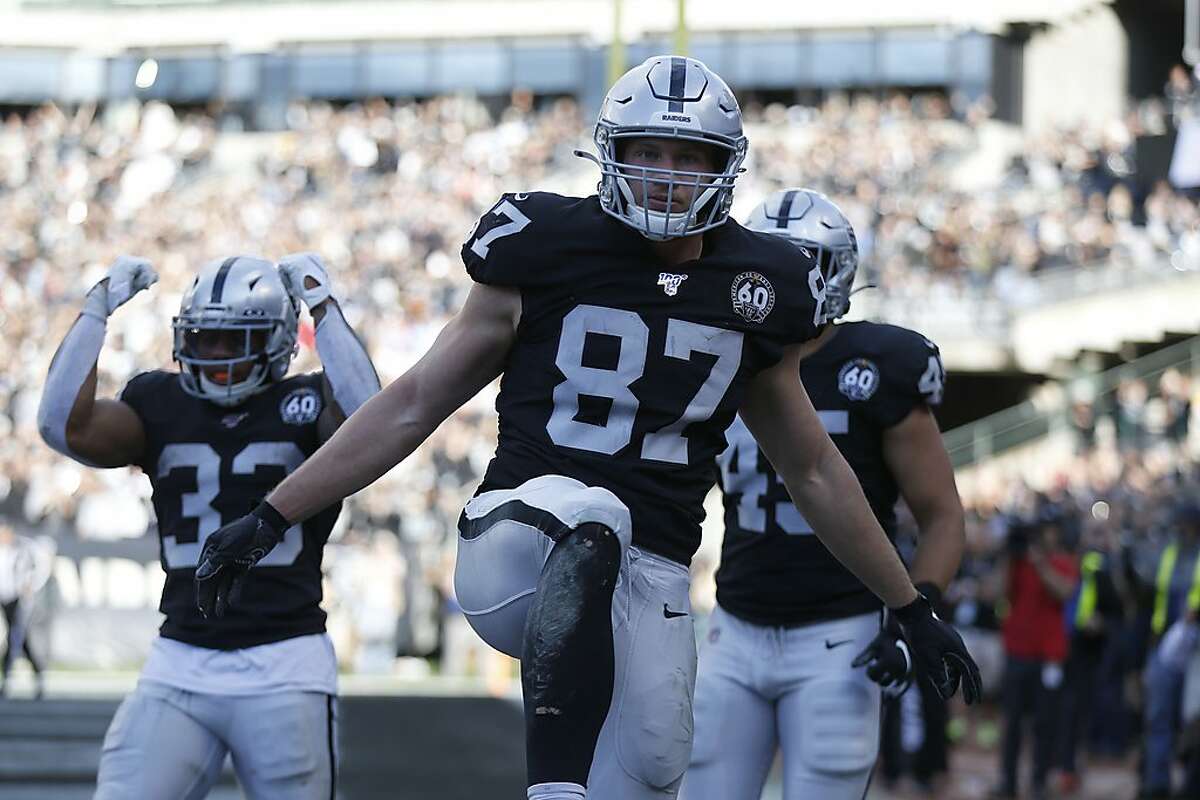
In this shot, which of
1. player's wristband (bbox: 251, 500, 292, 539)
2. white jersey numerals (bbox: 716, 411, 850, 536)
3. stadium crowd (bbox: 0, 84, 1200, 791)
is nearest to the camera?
player's wristband (bbox: 251, 500, 292, 539)

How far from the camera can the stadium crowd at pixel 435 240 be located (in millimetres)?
15695

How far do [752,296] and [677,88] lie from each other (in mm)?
421

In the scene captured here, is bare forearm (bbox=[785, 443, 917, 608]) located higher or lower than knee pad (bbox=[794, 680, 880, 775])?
higher

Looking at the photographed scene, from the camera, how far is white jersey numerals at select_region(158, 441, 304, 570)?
4910 millimetres

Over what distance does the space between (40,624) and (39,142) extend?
1476 cm

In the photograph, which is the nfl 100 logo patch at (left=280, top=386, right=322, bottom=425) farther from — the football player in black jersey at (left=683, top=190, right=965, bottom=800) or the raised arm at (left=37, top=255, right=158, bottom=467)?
the football player in black jersey at (left=683, top=190, right=965, bottom=800)

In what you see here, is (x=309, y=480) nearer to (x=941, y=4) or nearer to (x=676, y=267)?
(x=676, y=267)

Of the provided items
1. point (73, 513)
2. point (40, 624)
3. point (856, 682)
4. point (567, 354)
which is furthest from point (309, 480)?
point (73, 513)

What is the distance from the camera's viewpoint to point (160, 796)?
15.1 feet

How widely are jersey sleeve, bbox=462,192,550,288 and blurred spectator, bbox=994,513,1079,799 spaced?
722 cm

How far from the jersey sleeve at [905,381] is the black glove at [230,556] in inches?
72.4

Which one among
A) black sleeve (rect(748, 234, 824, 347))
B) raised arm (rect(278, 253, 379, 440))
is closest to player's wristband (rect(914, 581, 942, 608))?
black sleeve (rect(748, 234, 824, 347))

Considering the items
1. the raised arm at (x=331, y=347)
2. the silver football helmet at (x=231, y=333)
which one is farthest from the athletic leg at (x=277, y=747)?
the silver football helmet at (x=231, y=333)

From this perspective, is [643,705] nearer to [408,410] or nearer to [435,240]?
[408,410]
